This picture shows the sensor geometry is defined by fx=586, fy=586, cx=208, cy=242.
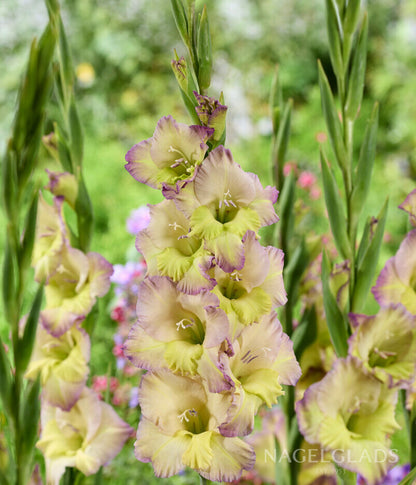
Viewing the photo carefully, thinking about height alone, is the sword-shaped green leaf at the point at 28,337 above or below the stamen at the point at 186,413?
above

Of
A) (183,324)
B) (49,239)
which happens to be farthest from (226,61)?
(183,324)

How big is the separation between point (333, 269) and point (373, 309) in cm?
91

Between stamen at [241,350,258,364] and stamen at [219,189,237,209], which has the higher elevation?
stamen at [219,189,237,209]

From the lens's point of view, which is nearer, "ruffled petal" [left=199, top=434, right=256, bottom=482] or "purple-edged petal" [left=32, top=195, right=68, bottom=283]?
"ruffled petal" [left=199, top=434, right=256, bottom=482]

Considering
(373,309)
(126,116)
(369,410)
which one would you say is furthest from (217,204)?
(126,116)

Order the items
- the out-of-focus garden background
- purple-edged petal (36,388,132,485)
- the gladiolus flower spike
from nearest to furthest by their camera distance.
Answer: the gladiolus flower spike, purple-edged petal (36,388,132,485), the out-of-focus garden background

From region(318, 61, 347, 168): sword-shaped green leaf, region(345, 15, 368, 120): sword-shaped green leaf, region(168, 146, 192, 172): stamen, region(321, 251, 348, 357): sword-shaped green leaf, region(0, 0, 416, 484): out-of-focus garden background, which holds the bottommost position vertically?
region(321, 251, 348, 357): sword-shaped green leaf

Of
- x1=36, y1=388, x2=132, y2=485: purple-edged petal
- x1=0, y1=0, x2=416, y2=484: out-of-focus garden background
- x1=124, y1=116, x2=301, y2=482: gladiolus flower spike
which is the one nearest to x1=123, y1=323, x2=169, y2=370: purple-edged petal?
x1=124, y1=116, x2=301, y2=482: gladiolus flower spike

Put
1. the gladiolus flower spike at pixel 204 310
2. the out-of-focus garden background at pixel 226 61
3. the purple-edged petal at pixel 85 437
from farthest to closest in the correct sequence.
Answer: the out-of-focus garden background at pixel 226 61 → the purple-edged petal at pixel 85 437 → the gladiolus flower spike at pixel 204 310

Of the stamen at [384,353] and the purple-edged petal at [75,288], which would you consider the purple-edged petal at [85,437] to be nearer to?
the purple-edged petal at [75,288]

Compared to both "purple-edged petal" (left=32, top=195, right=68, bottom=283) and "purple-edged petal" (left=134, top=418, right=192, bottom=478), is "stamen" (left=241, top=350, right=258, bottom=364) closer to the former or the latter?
"purple-edged petal" (left=134, top=418, right=192, bottom=478)

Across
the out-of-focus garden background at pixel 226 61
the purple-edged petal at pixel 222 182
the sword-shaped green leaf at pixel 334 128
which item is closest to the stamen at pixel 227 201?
the purple-edged petal at pixel 222 182

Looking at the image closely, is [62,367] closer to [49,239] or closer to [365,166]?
[49,239]

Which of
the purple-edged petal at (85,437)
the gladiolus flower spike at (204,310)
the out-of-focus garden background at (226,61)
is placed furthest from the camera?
the out-of-focus garden background at (226,61)
